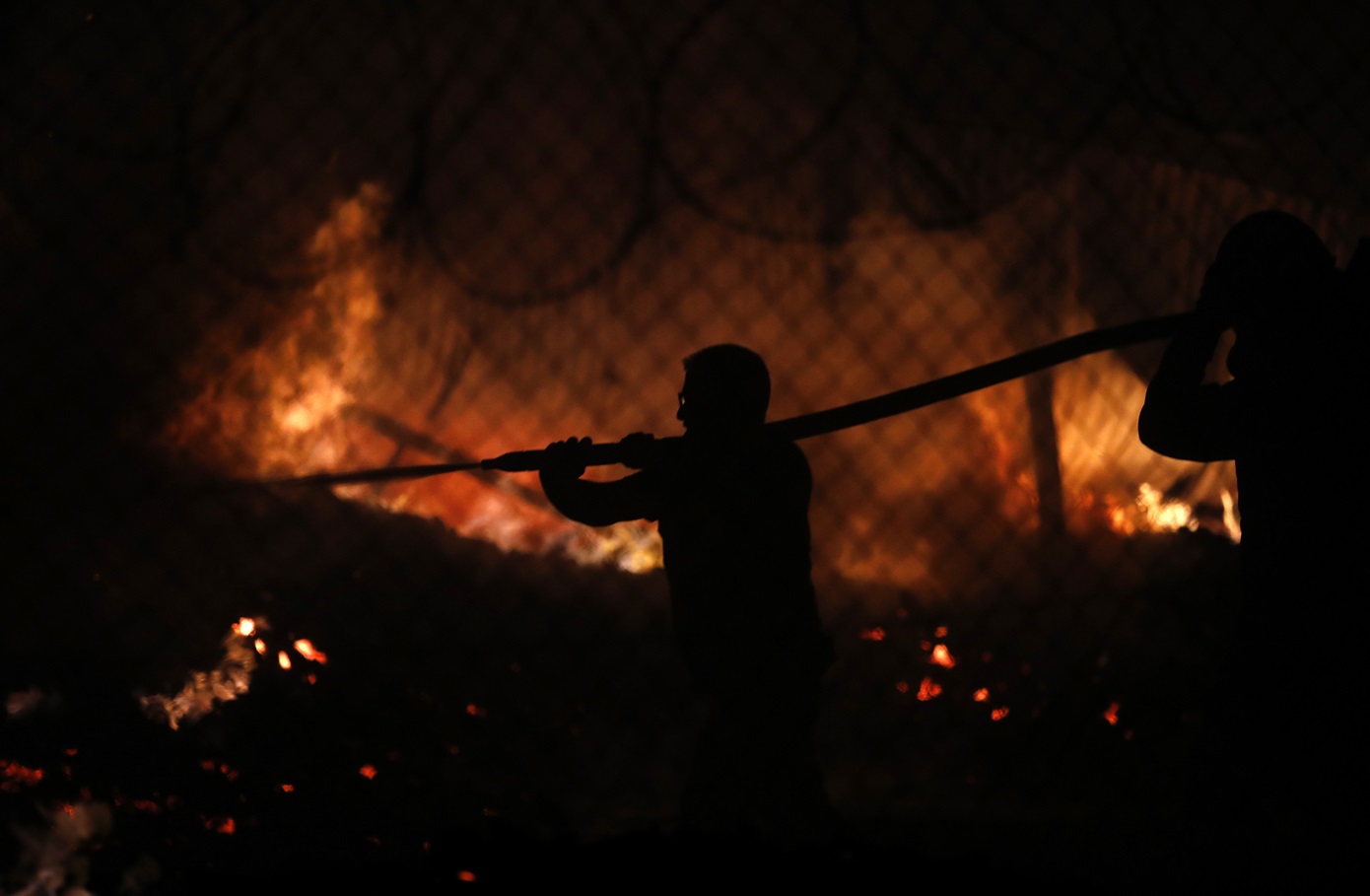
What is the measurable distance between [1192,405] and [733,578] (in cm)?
90

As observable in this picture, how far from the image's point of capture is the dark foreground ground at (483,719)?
6.61ft

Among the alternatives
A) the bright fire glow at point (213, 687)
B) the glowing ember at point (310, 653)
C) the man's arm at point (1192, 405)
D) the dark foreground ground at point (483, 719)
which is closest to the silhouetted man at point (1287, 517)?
the man's arm at point (1192, 405)

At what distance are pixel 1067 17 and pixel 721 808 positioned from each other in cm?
230

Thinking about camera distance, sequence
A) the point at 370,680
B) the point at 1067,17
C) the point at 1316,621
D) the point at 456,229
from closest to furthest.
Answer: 1. the point at 1316,621
2. the point at 1067,17
3. the point at 370,680
4. the point at 456,229

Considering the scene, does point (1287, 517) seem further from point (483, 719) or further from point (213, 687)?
point (213, 687)

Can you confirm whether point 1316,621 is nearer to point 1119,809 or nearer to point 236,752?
point 1119,809

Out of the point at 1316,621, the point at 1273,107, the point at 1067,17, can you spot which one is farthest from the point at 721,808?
the point at 1273,107

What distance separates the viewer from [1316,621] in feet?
5.64

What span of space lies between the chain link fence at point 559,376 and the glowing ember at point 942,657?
2 centimetres

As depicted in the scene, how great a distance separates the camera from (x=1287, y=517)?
1.71 metres

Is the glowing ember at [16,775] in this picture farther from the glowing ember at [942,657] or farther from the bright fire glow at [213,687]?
the glowing ember at [942,657]

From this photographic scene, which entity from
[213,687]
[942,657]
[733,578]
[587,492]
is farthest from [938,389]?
[213,687]

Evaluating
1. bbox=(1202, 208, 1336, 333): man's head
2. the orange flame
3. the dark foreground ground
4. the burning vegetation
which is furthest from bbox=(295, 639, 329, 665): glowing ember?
bbox=(1202, 208, 1336, 333): man's head

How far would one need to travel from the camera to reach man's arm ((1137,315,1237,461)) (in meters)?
Result: 1.75
